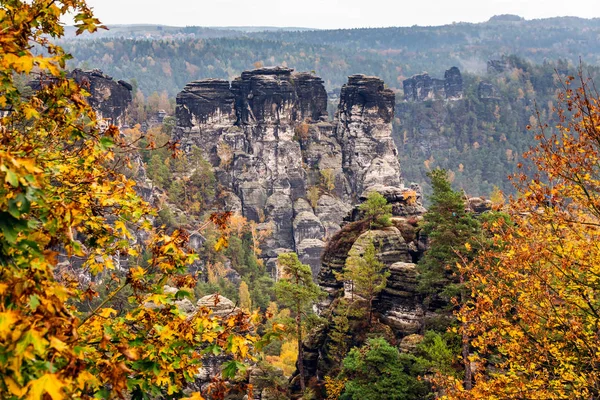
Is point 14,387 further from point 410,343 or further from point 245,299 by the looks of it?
point 245,299

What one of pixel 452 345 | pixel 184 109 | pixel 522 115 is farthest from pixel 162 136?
pixel 522 115

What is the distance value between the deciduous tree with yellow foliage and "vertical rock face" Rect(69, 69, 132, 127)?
92089 mm

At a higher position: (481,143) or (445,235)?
(445,235)

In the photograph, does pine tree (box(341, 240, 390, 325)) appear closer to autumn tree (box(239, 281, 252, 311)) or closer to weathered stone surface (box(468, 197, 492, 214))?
weathered stone surface (box(468, 197, 492, 214))

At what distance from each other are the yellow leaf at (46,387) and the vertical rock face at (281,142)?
311ft

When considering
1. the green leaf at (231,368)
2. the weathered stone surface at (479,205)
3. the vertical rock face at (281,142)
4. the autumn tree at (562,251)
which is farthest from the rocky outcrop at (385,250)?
the vertical rock face at (281,142)

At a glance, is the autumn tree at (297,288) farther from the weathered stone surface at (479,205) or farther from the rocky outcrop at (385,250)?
the weathered stone surface at (479,205)

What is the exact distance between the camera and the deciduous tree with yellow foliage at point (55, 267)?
141 inches

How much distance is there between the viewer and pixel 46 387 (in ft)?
10.8

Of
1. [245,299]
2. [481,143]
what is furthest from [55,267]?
[481,143]

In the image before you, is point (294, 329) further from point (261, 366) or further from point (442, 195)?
point (442, 195)

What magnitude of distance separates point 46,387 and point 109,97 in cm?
10322

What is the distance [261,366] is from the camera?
29.0m

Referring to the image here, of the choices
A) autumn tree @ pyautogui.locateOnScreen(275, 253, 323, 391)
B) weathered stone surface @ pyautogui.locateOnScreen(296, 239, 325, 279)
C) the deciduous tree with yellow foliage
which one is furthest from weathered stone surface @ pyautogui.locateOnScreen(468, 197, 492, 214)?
weathered stone surface @ pyautogui.locateOnScreen(296, 239, 325, 279)
